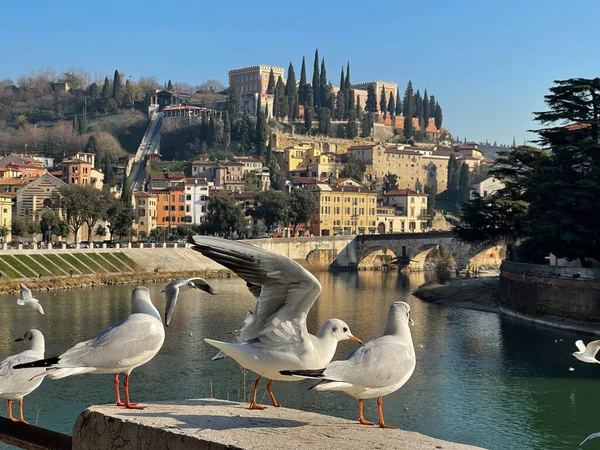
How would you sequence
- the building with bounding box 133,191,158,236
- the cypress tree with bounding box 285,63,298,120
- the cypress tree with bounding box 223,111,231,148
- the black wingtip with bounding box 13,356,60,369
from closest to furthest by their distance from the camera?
the black wingtip with bounding box 13,356,60,369
the building with bounding box 133,191,158,236
the cypress tree with bounding box 223,111,231,148
the cypress tree with bounding box 285,63,298,120

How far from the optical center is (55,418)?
1617 cm

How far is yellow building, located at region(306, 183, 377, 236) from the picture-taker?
87.6 metres

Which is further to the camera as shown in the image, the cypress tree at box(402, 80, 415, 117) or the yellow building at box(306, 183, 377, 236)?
the cypress tree at box(402, 80, 415, 117)

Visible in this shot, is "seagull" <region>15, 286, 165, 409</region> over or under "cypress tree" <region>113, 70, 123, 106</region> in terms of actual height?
under

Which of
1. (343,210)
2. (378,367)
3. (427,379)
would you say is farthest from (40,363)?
(343,210)

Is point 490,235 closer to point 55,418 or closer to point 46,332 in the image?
point 46,332

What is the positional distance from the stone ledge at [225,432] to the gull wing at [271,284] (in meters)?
0.66

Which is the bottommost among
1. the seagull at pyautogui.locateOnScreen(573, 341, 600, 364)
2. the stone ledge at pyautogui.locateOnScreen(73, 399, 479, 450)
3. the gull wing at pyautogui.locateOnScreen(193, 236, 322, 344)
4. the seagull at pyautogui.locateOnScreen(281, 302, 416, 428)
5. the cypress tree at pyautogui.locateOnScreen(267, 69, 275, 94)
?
the stone ledge at pyautogui.locateOnScreen(73, 399, 479, 450)

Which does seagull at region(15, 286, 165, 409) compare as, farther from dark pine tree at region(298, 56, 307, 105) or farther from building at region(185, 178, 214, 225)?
dark pine tree at region(298, 56, 307, 105)

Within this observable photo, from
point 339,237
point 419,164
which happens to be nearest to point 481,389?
point 339,237

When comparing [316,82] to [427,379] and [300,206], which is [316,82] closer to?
[300,206]

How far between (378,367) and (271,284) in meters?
0.87

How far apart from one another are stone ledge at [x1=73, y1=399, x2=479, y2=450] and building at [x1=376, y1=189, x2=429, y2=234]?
89.6 meters

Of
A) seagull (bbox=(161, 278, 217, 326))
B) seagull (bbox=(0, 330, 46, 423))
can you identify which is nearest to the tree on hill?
seagull (bbox=(161, 278, 217, 326))
